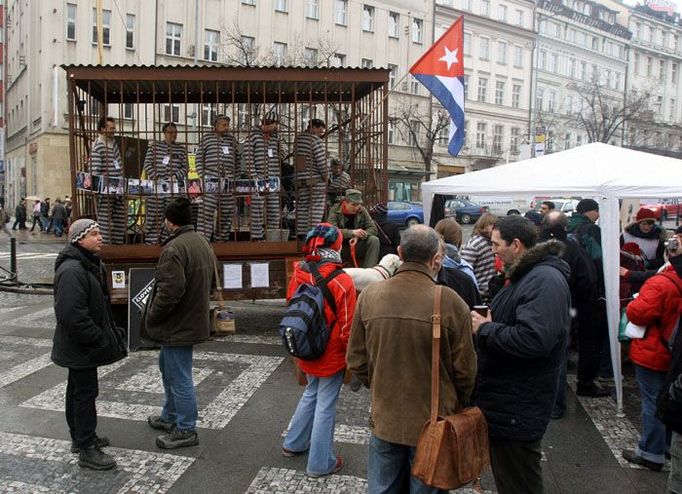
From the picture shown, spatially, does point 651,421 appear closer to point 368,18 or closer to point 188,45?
point 188,45

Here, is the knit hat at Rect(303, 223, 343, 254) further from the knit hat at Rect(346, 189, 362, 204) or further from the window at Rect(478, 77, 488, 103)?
the window at Rect(478, 77, 488, 103)

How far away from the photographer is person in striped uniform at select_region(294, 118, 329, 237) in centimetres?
783

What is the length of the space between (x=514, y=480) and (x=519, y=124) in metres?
50.8

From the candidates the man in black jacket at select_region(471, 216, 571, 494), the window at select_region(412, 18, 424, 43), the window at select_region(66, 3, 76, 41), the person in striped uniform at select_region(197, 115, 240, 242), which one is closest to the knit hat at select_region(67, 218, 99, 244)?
the man in black jacket at select_region(471, 216, 571, 494)

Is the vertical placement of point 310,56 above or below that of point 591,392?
above

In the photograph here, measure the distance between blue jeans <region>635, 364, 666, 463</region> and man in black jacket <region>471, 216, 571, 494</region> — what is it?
1.67 metres

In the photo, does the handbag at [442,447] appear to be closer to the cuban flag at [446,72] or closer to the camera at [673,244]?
the camera at [673,244]

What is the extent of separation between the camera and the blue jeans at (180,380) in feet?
14.3

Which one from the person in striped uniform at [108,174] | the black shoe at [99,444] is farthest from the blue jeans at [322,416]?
the person in striped uniform at [108,174]

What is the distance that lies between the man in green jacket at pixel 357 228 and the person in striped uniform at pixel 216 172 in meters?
1.39

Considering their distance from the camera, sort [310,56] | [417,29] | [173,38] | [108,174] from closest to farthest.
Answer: [108,174]
[173,38]
[310,56]
[417,29]

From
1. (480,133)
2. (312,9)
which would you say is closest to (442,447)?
(312,9)

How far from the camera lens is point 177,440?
175 inches

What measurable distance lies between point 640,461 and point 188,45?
32.4 m
